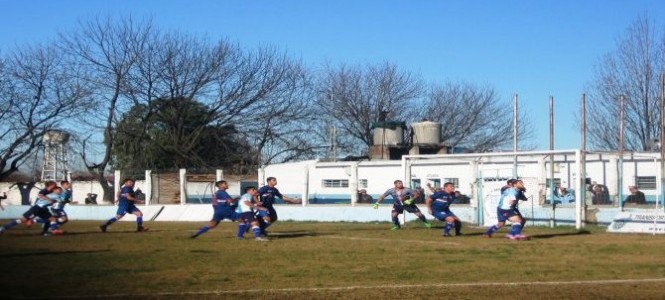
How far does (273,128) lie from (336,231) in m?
30.6

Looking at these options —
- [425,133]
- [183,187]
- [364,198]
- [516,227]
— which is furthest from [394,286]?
[425,133]

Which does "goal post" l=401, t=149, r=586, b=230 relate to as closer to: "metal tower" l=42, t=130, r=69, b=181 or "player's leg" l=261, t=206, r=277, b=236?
"player's leg" l=261, t=206, r=277, b=236

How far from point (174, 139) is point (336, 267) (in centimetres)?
4178

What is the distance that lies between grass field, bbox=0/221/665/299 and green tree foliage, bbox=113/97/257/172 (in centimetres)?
3078

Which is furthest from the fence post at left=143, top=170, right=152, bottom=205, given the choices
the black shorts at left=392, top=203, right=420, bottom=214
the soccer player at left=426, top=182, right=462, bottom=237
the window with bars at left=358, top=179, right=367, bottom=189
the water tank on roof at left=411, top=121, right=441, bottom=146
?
the soccer player at left=426, top=182, right=462, bottom=237

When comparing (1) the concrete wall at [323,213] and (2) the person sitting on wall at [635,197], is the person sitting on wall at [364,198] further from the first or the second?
(2) the person sitting on wall at [635,197]

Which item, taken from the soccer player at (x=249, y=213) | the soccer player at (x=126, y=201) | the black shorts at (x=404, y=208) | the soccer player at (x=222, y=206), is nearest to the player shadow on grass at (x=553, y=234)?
the black shorts at (x=404, y=208)

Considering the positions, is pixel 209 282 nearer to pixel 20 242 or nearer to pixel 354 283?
pixel 354 283

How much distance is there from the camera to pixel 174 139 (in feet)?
185

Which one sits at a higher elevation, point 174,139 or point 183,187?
point 174,139

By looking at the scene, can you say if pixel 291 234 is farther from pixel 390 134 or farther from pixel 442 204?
pixel 390 134

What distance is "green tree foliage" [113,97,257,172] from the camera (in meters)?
55.2

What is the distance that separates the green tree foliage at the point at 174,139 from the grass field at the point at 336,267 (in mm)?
30779

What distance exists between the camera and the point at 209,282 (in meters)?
13.5
